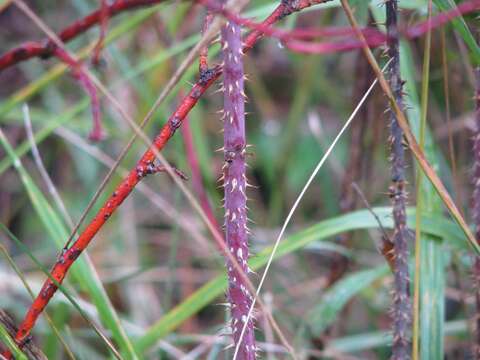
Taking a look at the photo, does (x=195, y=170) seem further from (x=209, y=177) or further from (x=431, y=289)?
(x=209, y=177)

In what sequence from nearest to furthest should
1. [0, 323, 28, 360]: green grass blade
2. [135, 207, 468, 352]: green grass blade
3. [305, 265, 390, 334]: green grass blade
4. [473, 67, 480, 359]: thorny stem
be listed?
[0, 323, 28, 360]: green grass blade → [473, 67, 480, 359]: thorny stem → [135, 207, 468, 352]: green grass blade → [305, 265, 390, 334]: green grass blade

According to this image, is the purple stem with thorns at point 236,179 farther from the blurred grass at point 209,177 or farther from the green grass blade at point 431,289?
the blurred grass at point 209,177

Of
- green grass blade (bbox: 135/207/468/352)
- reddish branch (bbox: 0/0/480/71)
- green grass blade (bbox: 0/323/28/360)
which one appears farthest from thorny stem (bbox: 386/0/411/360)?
green grass blade (bbox: 0/323/28/360)

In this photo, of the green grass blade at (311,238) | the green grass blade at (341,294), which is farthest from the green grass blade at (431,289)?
the green grass blade at (341,294)

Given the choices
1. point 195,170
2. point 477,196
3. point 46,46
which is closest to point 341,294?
point 477,196

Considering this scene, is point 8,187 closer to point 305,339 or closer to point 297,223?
point 297,223

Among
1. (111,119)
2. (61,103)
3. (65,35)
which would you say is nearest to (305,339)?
(65,35)

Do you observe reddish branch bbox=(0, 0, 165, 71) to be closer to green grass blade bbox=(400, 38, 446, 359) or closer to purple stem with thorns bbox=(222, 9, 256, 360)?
purple stem with thorns bbox=(222, 9, 256, 360)
